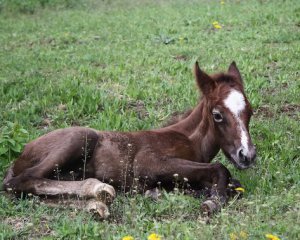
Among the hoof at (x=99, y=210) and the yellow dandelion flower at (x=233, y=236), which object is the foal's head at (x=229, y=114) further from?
the hoof at (x=99, y=210)

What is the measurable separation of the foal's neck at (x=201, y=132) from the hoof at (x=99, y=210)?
68.2 inches

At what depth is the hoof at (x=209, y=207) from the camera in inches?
222

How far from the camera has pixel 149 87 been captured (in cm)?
1009

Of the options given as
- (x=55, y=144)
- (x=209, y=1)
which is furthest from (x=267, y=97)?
(x=209, y=1)

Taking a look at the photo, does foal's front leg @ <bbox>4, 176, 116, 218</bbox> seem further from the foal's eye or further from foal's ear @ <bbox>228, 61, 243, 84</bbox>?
foal's ear @ <bbox>228, 61, 243, 84</bbox>

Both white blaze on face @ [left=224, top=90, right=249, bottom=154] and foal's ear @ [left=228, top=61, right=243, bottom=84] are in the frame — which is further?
foal's ear @ [left=228, top=61, right=243, bottom=84]

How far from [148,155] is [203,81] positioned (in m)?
1.06

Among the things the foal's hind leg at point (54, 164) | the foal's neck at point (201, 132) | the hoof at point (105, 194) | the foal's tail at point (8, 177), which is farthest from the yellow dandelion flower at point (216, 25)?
the hoof at point (105, 194)

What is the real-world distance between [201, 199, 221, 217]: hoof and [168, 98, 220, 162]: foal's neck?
1.12 m

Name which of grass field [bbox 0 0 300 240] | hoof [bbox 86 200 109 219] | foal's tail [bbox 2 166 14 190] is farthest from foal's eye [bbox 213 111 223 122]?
foal's tail [bbox 2 166 14 190]

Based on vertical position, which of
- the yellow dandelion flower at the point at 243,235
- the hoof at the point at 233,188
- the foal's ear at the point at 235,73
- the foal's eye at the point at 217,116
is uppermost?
the foal's ear at the point at 235,73

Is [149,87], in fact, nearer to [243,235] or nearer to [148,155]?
[148,155]

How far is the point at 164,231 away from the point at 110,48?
28.3 ft

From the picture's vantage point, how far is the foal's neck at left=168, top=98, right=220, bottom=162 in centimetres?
684
